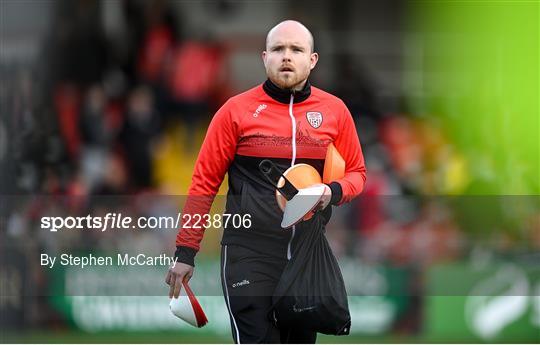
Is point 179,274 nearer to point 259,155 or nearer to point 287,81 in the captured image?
point 259,155

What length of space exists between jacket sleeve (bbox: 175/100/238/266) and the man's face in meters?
0.26

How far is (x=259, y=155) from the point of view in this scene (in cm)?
554

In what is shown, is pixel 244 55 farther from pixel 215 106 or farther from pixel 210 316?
pixel 210 316

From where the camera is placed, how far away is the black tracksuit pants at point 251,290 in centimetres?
555

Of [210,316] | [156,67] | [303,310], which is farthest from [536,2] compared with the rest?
[303,310]

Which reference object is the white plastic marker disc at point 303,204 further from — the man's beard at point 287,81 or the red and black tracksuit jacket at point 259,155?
the man's beard at point 287,81

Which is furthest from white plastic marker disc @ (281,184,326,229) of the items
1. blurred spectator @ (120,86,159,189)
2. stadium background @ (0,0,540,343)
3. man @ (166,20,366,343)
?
blurred spectator @ (120,86,159,189)

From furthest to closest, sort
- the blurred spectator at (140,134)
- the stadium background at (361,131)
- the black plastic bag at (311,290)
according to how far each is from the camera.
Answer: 1. the blurred spectator at (140,134)
2. the stadium background at (361,131)
3. the black plastic bag at (311,290)

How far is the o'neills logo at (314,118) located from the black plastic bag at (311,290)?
1.32ft

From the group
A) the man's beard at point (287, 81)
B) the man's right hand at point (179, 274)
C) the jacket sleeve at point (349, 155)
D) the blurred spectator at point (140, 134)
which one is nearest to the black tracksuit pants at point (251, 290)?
the man's right hand at point (179, 274)

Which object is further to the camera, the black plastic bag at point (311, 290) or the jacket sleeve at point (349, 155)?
the jacket sleeve at point (349, 155)

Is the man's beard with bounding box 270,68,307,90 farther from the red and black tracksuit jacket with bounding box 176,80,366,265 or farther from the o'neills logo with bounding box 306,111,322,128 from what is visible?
the o'neills logo with bounding box 306,111,322,128

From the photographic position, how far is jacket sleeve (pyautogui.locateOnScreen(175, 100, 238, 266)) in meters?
5.57

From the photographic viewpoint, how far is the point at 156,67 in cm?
1138
